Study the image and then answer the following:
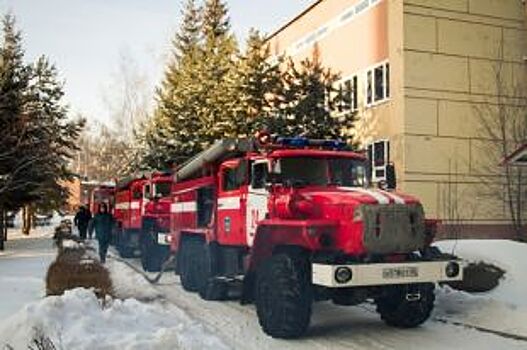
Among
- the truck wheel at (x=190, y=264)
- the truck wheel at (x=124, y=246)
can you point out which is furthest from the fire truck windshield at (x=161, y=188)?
the truck wheel at (x=190, y=264)

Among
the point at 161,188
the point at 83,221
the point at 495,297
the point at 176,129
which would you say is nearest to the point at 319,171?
the point at 495,297

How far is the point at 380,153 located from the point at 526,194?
5045 mm

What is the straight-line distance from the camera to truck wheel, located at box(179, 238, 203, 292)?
14.6m

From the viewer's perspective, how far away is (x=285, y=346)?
9.47 meters

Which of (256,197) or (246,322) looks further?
(256,197)

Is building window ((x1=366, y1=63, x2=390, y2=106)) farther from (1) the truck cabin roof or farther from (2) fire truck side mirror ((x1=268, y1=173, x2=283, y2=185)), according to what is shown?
(2) fire truck side mirror ((x1=268, y1=173, x2=283, y2=185))

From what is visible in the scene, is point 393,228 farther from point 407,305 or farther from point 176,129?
point 176,129

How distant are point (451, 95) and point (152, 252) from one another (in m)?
11.4

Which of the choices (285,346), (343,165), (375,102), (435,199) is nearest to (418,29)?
(375,102)

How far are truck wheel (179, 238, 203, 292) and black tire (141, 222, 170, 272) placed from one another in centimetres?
500

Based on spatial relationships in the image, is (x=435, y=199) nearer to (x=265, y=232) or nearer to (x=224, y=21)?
(x=265, y=232)

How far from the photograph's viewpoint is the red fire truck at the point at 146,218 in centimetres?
2050

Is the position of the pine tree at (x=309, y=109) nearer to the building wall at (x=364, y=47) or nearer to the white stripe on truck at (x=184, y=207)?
the building wall at (x=364, y=47)

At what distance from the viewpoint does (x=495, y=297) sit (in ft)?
40.0
